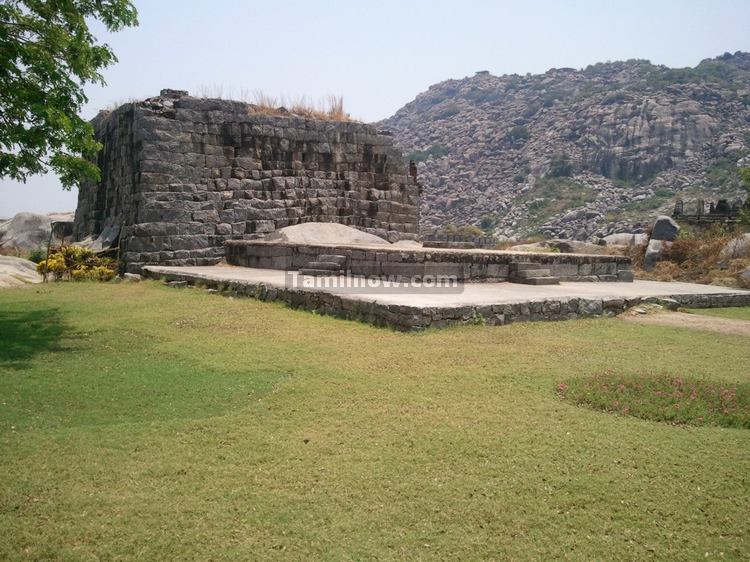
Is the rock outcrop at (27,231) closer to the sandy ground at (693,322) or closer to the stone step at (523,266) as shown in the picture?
the stone step at (523,266)

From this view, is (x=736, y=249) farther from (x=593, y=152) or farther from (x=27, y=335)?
(x=593, y=152)

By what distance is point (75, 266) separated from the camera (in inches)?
547

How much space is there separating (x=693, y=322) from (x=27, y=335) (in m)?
9.16

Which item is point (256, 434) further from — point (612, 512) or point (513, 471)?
point (612, 512)

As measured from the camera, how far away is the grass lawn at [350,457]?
3.12 m

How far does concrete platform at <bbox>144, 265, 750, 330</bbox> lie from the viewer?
7969mm

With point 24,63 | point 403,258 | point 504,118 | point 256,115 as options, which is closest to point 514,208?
point 504,118

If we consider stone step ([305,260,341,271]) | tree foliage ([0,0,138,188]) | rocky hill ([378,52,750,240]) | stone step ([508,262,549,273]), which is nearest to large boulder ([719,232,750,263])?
stone step ([508,262,549,273])

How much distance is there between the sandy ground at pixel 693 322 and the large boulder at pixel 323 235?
24.1ft

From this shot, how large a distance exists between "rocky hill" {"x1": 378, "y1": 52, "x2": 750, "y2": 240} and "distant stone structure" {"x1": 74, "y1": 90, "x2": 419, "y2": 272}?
32654mm

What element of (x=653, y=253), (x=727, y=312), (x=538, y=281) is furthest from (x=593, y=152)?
(x=538, y=281)

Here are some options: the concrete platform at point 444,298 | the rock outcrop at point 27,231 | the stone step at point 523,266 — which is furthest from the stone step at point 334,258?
the rock outcrop at point 27,231

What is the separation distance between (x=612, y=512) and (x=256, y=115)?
15.0 m

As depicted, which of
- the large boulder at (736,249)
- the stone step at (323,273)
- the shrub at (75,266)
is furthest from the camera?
the large boulder at (736,249)
